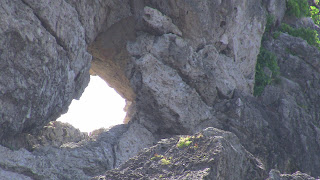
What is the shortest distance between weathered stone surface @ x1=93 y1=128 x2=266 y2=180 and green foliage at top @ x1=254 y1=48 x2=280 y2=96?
1221cm

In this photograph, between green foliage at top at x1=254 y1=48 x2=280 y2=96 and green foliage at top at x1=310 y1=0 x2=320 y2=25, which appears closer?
green foliage at top at x1=254 y1=48 x2=280 y2=96

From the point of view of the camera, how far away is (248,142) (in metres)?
19.1

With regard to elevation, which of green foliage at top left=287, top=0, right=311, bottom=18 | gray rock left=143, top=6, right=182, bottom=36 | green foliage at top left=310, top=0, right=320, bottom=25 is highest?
green foliage at top left=310, top=0, right=320, bottom=25

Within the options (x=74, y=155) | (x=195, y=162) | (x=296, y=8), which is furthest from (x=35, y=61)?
(x=296, y=8)

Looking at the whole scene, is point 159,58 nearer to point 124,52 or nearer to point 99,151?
point 124,52

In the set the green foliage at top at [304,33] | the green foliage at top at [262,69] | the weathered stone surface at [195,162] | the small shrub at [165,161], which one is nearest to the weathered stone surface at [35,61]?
the weathered stone surface at [195,162]

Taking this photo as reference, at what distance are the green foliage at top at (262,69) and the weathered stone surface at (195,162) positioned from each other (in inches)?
481

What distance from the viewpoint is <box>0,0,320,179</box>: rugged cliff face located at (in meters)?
14.3

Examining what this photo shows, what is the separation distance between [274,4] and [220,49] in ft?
21.3

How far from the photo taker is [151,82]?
1870 cm

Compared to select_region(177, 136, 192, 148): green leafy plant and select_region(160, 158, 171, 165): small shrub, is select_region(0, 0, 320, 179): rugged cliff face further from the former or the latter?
select_region(160, 158, 171, 165): small shrub

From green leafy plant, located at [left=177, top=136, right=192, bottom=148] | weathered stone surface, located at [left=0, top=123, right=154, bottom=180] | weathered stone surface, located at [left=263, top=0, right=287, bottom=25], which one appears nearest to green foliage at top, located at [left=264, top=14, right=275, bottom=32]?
weathered stone surface, located at [left=263, top=0, right=287, bottom=25]

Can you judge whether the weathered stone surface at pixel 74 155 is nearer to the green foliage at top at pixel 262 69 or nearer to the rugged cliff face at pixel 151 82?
the rugged cliff face at pixel 151 82

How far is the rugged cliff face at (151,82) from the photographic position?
1432 cm
